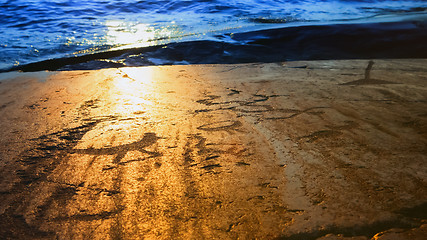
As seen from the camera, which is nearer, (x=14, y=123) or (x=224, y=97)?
(x=14, y=123)

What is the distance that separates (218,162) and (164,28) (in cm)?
586

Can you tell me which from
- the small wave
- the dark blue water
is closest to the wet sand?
the small wave

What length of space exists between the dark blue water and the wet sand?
1.85m

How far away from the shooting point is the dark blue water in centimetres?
436

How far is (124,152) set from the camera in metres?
1.52

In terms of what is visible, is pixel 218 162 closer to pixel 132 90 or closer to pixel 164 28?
pixel 132 90

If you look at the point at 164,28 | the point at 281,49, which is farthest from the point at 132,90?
the point at 164,28

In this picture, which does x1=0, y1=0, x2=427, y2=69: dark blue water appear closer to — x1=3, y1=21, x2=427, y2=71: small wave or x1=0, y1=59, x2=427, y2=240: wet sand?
x1=3, y1=21, x2=427, y2=71: small wave

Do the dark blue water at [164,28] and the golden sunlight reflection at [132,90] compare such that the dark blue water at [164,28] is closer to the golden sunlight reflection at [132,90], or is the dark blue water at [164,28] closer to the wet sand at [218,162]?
the golden sunlight reflection at [132,90]

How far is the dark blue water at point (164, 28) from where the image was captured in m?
4.36

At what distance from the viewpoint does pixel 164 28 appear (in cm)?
658

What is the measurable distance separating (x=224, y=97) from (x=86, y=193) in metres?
1.36

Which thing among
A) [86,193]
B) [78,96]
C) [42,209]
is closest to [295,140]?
[86,193]

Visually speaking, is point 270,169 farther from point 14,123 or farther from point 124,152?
point 14,123
